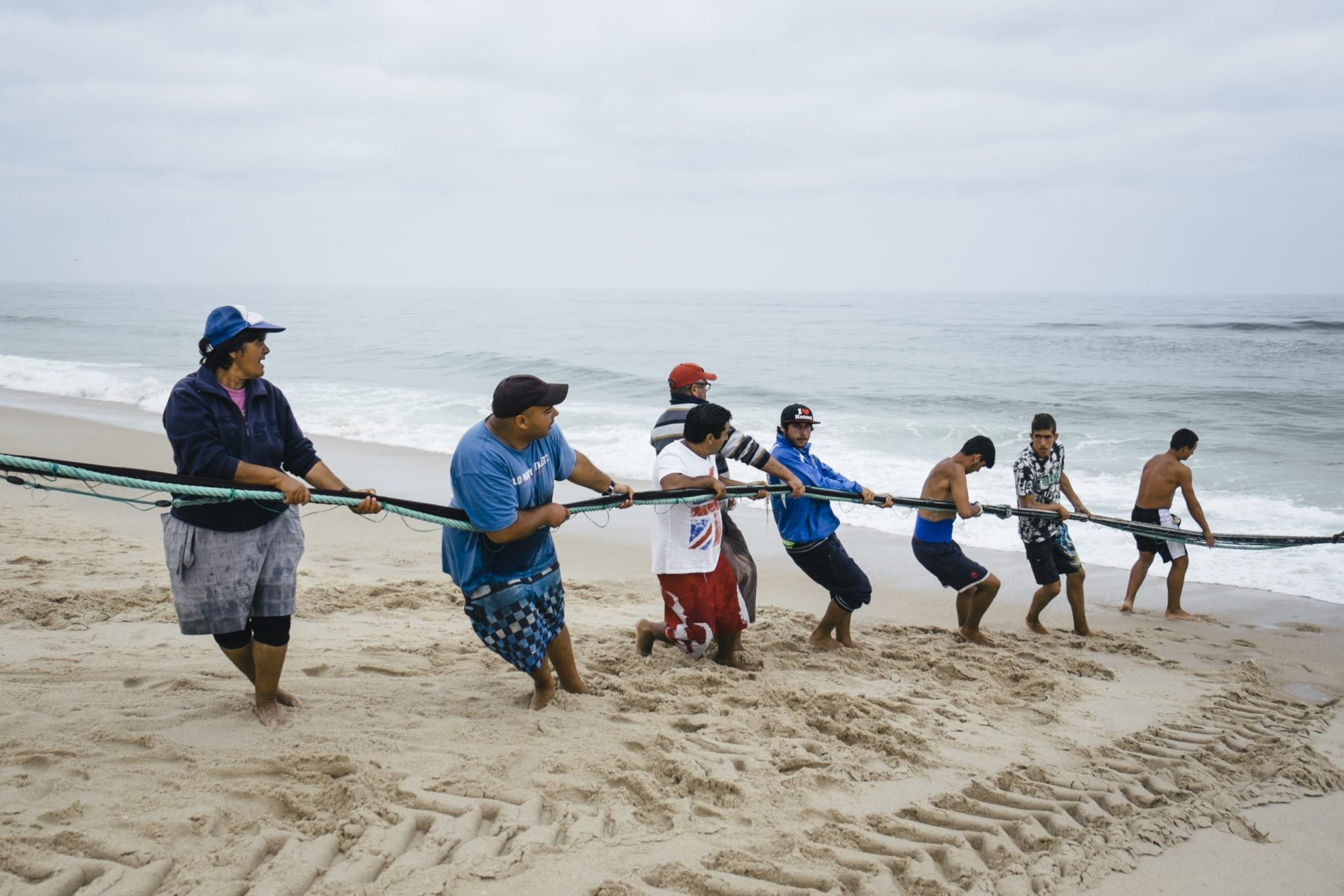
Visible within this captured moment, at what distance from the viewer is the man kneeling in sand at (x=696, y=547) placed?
4.52 meters

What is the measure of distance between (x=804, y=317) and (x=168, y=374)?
3808cm

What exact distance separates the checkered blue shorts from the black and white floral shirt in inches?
152

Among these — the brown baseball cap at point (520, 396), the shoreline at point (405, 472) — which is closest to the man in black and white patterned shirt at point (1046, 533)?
the shoreline at point (405, 472)

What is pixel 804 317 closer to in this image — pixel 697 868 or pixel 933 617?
pixel 933 617

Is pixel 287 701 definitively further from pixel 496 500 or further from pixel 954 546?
pixel 954 546

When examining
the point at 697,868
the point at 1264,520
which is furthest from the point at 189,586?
the point at 1264,520

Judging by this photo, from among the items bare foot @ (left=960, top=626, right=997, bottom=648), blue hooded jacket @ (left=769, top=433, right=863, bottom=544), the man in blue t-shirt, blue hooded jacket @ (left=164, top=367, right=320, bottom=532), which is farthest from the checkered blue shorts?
bare foot @ (left=960, top=626, right=997, bottom=648)

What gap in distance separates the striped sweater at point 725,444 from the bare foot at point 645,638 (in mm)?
937

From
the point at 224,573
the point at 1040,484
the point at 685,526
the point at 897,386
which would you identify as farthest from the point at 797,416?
the point at 897,386

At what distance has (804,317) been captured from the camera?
55.4m

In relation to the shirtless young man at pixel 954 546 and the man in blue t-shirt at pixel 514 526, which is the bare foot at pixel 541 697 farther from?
the shirtless young man at pixel 954 546

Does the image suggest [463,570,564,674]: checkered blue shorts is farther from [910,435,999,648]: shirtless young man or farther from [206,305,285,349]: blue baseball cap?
[910,435,999,648]: shirtless young man

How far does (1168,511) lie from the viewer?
7340mm

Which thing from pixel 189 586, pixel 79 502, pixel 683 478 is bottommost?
pixel 79 502
